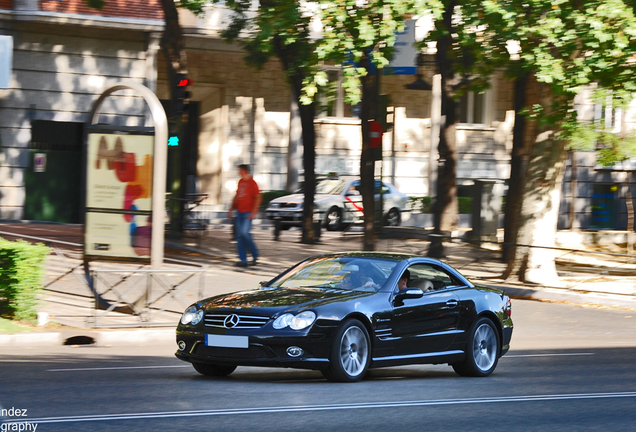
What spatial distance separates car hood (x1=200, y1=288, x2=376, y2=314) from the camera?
8742 millimetres

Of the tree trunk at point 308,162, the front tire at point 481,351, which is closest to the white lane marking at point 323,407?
the front tire at point 481,351

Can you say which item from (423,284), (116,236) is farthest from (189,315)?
(116,236)

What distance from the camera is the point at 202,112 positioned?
33562 millimetres

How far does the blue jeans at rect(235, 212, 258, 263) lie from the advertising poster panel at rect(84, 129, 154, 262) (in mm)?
5638

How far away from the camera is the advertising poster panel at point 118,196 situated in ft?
43.9

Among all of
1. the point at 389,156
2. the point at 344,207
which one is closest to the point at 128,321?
the point at 344,207

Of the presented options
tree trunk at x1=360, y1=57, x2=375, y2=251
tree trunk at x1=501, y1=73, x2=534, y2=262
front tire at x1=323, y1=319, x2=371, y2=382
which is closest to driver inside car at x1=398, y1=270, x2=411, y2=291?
front tire at x1=323, y1=319, x2=371, y2=382

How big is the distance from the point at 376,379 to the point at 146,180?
514 centimetres

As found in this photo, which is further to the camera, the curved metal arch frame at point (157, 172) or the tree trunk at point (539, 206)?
the tree trunk at point (539, 206)

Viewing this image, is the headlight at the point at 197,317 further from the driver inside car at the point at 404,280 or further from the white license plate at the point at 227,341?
the driver inside car at the point at 404,280

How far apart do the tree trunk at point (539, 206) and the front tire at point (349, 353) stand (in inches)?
→ 433

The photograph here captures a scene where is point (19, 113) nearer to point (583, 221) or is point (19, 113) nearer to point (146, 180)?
point (146, 180)

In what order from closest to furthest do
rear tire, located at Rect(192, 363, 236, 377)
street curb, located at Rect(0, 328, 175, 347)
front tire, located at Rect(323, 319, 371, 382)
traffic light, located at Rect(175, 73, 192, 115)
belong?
front tire, located at Rect(323, 319, 371, 382) < rear tire, located at Rect(192, 363, 236, 377) < street curb, located at Rect(0, 328, 175, 347) < traffic light, located at Rect(175, 73, 192, 115)

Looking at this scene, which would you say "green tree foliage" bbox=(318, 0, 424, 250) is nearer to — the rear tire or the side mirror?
the side mirror
